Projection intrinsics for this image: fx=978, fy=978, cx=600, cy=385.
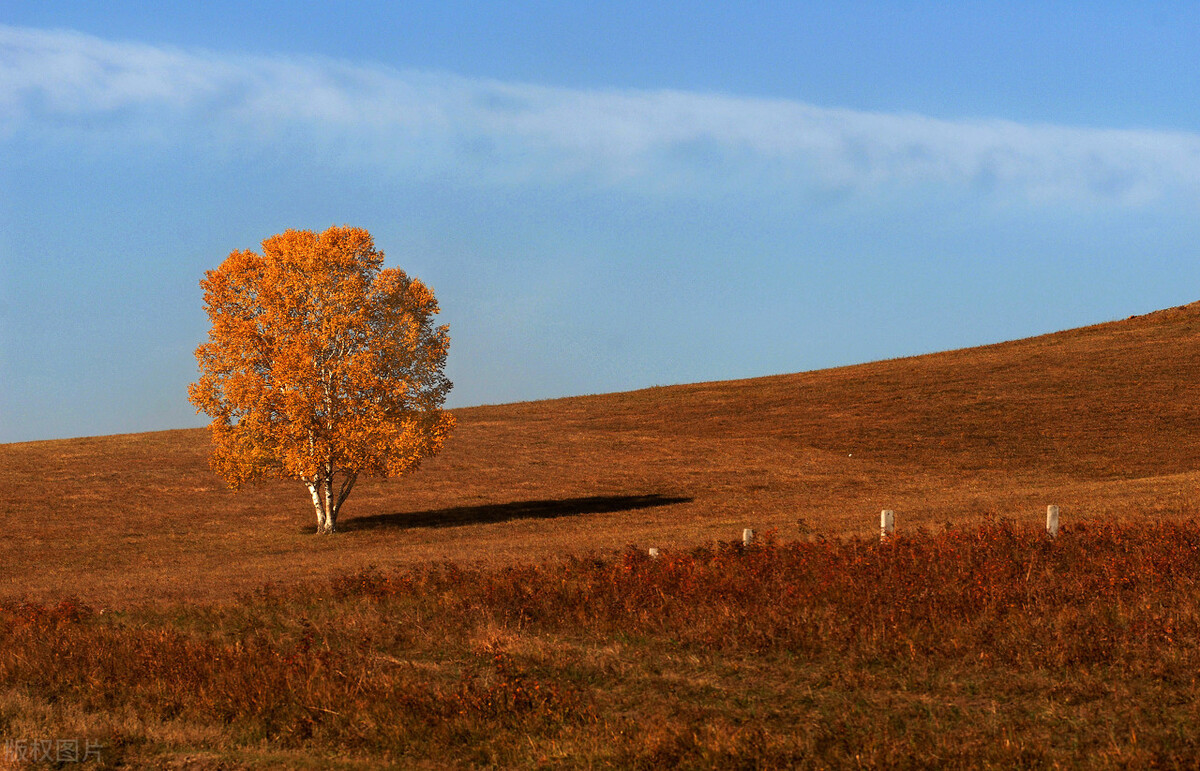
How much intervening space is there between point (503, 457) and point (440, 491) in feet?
30.2

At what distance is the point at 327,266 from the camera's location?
4344 centimetres

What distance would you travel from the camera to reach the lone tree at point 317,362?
4209 cm

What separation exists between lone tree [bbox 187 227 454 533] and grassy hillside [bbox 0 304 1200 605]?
11.2 feet

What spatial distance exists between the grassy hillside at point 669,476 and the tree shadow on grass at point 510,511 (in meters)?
0.22

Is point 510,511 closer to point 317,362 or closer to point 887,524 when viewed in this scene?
point 317,362

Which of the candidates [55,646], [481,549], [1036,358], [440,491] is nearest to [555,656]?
[55,646]

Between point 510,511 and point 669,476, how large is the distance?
35.1 ft

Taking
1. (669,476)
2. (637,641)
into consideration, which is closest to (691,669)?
(637,641)

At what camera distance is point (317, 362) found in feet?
142

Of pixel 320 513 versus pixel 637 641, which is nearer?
pixel 637 641

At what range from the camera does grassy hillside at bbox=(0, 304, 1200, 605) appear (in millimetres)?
31906

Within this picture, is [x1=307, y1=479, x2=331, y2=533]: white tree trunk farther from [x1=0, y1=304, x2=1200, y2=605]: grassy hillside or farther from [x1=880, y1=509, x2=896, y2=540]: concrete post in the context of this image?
[x1=880, y1=509, x2=896, y2=540]: concrete post

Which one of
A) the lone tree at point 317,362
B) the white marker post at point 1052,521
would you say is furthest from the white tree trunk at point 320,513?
the white marker post at point 1052,521

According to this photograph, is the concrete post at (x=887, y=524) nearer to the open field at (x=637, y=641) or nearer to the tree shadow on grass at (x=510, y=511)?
the open field at (x=637, y=641)
